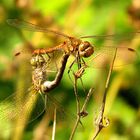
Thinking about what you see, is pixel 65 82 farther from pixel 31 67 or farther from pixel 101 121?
pixel 101 121

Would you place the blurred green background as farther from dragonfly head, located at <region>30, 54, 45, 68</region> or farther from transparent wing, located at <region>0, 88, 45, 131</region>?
dragonfly head, located at <region>30, 54, 45, 68</region>

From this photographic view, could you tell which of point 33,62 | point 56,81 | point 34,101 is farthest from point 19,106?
point 56,81

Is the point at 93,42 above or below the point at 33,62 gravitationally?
below

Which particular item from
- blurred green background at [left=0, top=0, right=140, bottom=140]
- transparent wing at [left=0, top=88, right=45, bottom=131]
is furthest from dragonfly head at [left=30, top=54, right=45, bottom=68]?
blurred green background at [left=0, top=0, right=140, bottom=140]

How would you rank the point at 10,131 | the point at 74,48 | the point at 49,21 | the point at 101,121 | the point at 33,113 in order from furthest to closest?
the point at 49,21 → the point at 10,131 → the point at 33,113 → the point at 74,48 → the point at 101,121

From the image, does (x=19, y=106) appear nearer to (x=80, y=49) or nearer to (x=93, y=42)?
(x=80, y=49)

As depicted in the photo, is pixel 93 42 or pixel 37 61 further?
pixel 93 42

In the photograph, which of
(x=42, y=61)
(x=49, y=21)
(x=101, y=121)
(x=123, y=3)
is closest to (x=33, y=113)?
(x=42, y=61)

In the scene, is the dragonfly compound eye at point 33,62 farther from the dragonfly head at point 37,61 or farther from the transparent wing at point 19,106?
the transparent wing at point 19,106
